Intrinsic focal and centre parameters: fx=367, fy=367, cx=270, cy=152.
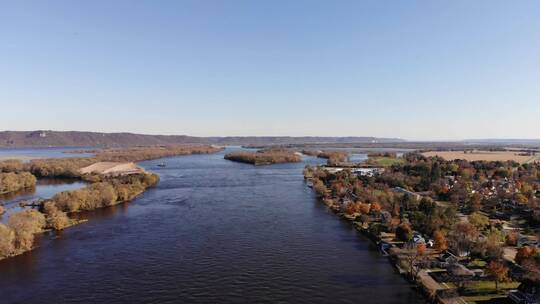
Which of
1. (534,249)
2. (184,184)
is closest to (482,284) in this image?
(534,249)

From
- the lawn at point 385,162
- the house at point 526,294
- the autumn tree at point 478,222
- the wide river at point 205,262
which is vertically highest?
the lawn at point 385,162

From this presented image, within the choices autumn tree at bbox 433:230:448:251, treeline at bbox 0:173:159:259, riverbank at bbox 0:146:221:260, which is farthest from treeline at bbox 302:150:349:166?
autumn tree at bbox 433:230:448:251

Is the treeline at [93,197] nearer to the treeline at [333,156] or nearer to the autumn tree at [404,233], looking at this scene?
the autumn tree at [404,233]

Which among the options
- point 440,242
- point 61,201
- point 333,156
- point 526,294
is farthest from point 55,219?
point 333,156

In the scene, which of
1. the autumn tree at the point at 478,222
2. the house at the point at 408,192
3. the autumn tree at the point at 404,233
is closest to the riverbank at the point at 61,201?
the autumn tree at the point at 404,233

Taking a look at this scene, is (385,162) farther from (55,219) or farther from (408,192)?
(55,219)

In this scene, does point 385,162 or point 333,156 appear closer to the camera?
point 385,162

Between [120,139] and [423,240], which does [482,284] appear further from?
[120,139]

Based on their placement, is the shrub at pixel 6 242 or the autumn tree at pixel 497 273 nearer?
the autumn tree at pixel 497 273
